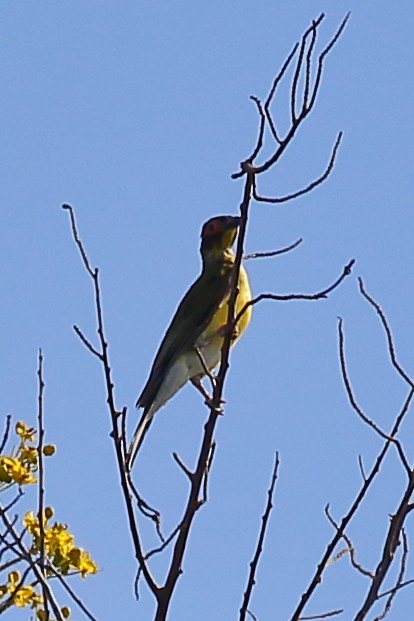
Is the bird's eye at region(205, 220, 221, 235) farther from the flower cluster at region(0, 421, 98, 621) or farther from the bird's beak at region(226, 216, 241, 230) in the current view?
the flower cluster at region(0, 421, 98, 621)

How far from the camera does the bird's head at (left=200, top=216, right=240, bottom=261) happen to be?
7.71 meters

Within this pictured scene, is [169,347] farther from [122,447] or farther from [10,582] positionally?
[122,447]

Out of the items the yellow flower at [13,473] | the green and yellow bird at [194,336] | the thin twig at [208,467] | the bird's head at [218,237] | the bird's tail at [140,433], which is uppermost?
the bird's head at [218,237]

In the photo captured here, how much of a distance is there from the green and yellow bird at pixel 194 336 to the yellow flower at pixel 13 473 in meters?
1.33

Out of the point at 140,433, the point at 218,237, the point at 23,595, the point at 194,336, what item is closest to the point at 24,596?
the point at 23,595

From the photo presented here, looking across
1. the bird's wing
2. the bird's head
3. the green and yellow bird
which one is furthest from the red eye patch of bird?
the bird's wing

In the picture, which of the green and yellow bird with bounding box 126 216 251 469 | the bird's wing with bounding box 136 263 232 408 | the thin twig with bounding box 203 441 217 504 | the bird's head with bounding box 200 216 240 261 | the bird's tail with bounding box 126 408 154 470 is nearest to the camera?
the thin twig with bounding box 203 441 217 504

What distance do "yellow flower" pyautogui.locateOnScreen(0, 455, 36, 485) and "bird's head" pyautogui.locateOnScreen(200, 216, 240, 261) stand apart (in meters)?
3.00

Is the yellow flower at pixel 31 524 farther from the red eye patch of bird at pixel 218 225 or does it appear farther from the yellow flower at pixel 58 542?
the red eye patch of bird at pixel 218 225

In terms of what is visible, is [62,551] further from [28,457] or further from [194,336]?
[194,336]

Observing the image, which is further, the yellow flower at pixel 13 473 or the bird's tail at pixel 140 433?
the bird's tail at pixel 140 433

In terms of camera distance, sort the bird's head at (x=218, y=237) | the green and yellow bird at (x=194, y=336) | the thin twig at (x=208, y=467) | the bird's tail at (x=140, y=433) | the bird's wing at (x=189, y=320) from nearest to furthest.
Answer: the thin twig at (x=208, y=467) → the bird's tail at (x=140, y=433) → the green and yellow bird at (x=194, y=336) → the bird's wing at (x=189, y=320) → the bird's head at (x=218, y=237)

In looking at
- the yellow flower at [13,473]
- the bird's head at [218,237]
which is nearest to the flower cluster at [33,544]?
the yellow flower at [13,473]

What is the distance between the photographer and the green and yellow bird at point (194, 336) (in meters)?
6.62
